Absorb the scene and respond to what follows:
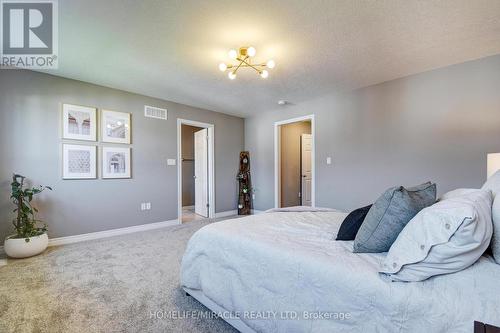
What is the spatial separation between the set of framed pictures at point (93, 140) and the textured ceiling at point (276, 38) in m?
0.54

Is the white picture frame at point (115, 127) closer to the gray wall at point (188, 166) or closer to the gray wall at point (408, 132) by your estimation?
the gray wall at point (188, 166)

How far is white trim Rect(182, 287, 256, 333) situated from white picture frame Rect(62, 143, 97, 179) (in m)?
2.76

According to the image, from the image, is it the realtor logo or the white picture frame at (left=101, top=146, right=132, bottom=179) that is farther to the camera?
the white picture frame at (left=101, top=146, right=132, bottom=179)

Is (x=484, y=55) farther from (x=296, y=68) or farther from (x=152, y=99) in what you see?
(x=152, y=99)

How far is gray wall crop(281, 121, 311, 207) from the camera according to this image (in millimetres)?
5590

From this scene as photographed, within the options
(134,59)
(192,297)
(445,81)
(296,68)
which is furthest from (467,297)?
(134,59)

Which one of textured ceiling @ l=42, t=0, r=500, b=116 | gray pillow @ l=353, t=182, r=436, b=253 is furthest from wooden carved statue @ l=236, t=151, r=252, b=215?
gray pillow @ l=353, t=182, r=436, b=253

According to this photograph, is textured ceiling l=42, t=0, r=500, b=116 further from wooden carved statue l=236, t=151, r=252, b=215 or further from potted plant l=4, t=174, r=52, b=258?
wooden carved statue l=236, t=151, r=252, b=215

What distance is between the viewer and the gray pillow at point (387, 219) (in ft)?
3.78

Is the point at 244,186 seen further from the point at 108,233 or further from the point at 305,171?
the point at 108,233

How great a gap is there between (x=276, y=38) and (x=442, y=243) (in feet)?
7.47

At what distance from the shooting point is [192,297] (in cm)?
198

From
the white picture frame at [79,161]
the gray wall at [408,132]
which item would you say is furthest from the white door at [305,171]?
the white picture frame at [79,161]

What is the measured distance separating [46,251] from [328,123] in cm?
473
